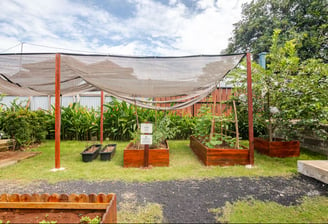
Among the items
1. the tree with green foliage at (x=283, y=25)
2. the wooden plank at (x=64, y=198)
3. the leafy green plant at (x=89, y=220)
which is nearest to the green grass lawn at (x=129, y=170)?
the wooden plank at (x=64, y=198)

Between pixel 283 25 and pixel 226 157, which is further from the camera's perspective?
pixel 283 25

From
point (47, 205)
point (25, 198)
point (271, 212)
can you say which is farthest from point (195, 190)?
point (25, 198)

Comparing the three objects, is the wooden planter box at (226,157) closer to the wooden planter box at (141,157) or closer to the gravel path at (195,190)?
the gravel path at (195,190)

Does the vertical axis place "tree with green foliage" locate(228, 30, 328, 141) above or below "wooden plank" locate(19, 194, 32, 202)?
above

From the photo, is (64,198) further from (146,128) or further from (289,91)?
(289,91)

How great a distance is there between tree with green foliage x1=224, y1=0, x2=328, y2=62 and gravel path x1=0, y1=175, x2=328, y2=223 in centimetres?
786

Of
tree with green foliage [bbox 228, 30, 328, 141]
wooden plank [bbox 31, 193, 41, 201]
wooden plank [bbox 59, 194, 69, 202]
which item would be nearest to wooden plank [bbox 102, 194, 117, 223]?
wooden plank [bbox 59, 194, 69, 202]

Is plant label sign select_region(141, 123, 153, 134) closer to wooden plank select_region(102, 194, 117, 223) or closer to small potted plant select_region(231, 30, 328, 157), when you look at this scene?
wooden plank select_region(102, 194, 117, 223)

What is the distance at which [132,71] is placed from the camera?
90.5 inches

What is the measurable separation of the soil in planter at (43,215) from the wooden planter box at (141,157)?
1.30m

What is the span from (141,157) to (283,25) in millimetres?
12136

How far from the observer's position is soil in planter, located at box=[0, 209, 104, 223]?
1.13m

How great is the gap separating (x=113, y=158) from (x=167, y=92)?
5.10ft

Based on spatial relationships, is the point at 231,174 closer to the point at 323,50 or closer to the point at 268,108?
the point at 268,108
